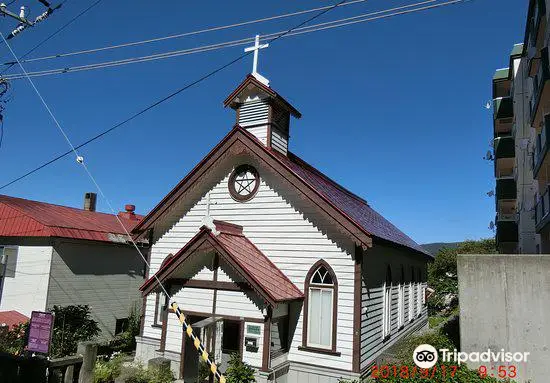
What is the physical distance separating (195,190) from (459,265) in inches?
365

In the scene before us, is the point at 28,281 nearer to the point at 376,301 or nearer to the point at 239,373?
the point at 239,373

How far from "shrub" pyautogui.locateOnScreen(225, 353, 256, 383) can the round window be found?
5.51 meters

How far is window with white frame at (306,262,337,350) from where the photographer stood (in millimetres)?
12438

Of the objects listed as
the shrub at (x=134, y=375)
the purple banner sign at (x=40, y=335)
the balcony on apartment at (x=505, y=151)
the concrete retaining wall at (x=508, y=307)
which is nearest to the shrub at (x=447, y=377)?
the concrete retaining wall at (x=508, y=307)

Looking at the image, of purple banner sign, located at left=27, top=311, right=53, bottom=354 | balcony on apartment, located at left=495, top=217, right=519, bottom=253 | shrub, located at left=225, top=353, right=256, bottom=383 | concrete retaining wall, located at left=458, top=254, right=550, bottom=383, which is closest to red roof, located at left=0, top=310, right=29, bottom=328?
purple banner sign, located at left=27, top=311, right=53, bottom=354

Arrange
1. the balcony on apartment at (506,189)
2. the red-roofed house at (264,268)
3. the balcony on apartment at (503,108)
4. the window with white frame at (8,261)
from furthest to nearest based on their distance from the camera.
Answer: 1. the balcony on apartment at (506,189)
2. the balcony on apartment at (503,108)
3. the window with white frame at (8,261)
4. the red-roofed house at (264,268)

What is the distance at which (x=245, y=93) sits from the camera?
1591cm

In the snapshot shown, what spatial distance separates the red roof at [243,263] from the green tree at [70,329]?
18.8 ft

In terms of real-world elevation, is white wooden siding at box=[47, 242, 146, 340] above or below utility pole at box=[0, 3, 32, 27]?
below

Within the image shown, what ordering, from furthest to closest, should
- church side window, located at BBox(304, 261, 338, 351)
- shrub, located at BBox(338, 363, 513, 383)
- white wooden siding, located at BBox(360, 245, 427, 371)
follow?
white wooden siding, located at BBox(360, 245, 427, 371) → church side window, located at BBox(304, 261, 338, 351) → shrub, located at BBox(338, 363, 513, 383)

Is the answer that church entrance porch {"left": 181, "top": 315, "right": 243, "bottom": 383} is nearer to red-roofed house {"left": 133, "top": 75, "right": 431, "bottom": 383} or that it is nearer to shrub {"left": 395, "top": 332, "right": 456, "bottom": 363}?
red-roofed house {"left": 133, "top": 75, "right": 431, "bottom": 383}

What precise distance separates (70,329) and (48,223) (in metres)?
5.01

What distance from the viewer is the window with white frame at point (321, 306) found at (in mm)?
12438

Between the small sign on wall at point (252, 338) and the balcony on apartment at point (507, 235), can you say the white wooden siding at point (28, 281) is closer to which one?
the small sign on wall at point (252, 338)
